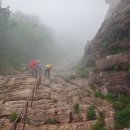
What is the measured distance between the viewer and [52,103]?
19266 millimetres

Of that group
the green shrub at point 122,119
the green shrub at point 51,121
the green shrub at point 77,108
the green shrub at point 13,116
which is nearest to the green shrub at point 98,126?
the green shrub at point 122,119

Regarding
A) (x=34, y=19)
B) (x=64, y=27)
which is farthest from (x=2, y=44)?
(x=64, y=27)

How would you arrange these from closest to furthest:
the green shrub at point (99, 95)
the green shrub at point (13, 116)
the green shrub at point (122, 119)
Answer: the green shrub at point (122, 119)
the green shrub at point (13, 116)
the green shrub at point (99, 95)

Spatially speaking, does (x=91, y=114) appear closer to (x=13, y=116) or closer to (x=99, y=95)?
(x=99, y=95)

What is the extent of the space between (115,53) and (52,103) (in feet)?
27.3

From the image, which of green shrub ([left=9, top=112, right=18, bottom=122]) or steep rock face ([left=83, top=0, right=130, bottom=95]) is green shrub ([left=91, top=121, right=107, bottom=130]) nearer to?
green shrub ([left=9, top=112, right=18, bottom=122])

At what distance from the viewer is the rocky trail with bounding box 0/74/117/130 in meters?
16.8

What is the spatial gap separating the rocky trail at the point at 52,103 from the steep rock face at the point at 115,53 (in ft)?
6.02

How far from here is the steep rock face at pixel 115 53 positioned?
70.4 ft

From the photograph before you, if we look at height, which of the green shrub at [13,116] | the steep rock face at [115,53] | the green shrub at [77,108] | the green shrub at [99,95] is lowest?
the green shrub at [13,116]

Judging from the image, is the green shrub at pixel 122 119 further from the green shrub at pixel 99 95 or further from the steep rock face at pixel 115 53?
the green shrub at pixel 99 95

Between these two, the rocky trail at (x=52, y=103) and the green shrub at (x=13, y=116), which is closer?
the rocky trail at (x=52, y=103)

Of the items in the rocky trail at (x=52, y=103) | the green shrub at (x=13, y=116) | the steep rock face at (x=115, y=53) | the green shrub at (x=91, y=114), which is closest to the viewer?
the rocky trail at (x=52, y=103)

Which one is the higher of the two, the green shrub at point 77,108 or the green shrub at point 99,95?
the green shrub at point 99,95
